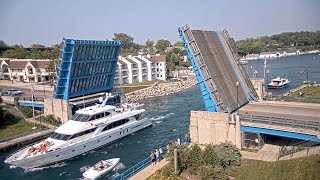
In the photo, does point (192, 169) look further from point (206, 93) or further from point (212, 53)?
point (212, 53)

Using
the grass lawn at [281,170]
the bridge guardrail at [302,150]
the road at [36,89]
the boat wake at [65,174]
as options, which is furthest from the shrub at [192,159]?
the road at [36,89]

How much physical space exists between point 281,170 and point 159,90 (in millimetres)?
54645

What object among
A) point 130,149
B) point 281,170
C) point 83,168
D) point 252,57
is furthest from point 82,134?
point 252,57

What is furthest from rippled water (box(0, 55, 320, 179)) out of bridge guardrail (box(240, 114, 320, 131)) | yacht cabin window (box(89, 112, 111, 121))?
bridge guardrail (box(240, 114, 320, 131))

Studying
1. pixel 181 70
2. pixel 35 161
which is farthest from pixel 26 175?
pixel 181 70

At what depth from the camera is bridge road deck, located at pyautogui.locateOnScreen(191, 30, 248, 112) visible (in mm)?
27730

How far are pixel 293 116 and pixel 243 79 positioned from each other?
8.93m

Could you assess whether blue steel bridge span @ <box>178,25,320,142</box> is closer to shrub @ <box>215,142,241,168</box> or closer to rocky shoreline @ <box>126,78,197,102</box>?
shrub @ <box>215,142,241,168</box>

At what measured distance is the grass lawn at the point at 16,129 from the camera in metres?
36.4

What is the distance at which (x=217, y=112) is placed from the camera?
2567cm

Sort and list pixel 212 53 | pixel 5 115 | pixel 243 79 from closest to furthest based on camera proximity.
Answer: pixel 212 53 → pixel 243 79 → pixel 5 115

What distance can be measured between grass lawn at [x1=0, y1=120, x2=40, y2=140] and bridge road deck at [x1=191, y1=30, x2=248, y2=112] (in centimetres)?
2357

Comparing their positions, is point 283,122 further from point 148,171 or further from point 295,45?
point 295,45

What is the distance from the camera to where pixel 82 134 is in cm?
3191
